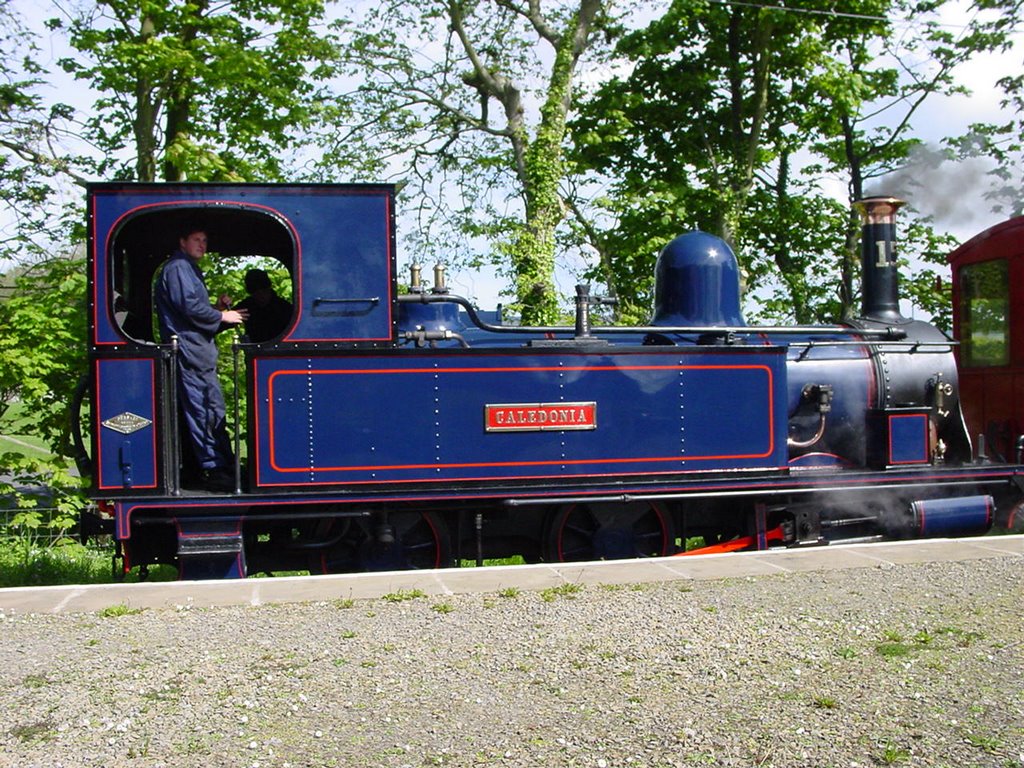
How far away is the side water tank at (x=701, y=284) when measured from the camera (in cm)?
761

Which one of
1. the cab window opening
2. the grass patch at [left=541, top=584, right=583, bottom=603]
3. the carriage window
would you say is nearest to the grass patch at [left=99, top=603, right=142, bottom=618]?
the cab window opening

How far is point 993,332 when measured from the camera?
936 cm

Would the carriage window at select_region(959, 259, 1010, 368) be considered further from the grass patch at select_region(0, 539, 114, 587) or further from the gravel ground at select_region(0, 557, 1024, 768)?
the grass patch at select_region(0, 539, 114, 587)

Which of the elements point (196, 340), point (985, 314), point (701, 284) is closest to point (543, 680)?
point (196, 340)

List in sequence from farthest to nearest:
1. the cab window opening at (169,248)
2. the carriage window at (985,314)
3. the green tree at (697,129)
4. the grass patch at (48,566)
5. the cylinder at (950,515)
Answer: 1. the green tree at (697,129)
2. the carriage window at (985,314)
3. the grass patch at (48,566)
4. the cylinder at (950,515)
5. the cab window opening at (169,248)

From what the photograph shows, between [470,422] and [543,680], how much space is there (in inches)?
97.3

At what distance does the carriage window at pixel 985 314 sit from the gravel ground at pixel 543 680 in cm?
411

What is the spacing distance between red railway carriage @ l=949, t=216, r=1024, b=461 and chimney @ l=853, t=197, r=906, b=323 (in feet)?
4.62

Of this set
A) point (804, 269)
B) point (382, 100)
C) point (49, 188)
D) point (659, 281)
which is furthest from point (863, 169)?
point (49, 188)

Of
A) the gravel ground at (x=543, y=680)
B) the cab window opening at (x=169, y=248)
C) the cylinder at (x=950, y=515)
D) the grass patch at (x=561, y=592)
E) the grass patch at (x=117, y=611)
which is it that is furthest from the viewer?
the cylinder at (x=950, y=515)

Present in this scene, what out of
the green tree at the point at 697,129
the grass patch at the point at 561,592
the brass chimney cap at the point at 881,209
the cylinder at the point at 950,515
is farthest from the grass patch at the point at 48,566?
the green tree at the point at 697,129

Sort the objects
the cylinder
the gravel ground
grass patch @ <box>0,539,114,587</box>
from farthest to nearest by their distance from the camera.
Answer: grass patch @ <box>0,539,114,587</box>
the cylinder
the gravel ground

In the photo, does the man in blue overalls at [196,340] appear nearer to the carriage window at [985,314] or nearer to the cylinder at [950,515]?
the cylinder at [950,515]

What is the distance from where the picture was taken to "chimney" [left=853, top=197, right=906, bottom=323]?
8219 mm
